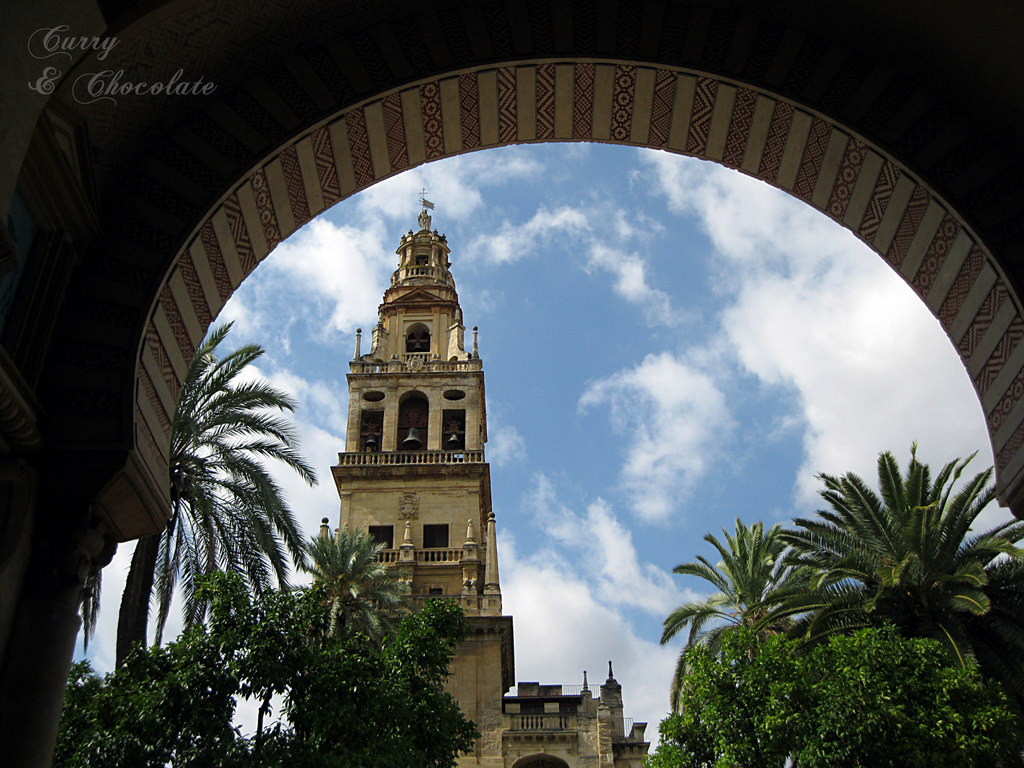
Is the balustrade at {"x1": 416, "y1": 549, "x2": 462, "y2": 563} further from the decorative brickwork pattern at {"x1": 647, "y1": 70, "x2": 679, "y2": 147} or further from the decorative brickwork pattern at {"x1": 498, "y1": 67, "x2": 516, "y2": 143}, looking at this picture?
the decorative brickwork pattern at {"x1": 647, "y1": 70, "x2": 679, "y2": 147}

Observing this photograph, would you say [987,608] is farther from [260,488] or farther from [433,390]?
[433,390]

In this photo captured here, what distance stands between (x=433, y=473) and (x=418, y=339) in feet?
30.4

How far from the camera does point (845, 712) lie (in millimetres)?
14094

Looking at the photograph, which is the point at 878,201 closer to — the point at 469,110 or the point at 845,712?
the point at 469,110

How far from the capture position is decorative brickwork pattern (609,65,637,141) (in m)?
7.73

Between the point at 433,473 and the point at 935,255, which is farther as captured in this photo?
the point at 433,473

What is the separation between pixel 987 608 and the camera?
16.0m

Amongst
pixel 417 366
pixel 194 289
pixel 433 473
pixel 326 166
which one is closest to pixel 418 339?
pixel 417 366

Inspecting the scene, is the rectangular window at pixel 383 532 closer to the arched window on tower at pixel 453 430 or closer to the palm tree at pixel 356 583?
the arched window on tower at pixel 453 430

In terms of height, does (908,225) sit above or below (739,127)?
below

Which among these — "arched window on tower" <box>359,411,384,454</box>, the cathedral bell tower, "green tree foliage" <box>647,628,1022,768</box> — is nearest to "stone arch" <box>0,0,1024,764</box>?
"green tree foliage" <box>647,628,1022,768</box>

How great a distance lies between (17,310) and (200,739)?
353 inches

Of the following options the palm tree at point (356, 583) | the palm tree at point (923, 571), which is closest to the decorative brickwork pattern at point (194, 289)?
the palm tree at point (923, 571)

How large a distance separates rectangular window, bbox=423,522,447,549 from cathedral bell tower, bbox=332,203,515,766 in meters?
0.04
